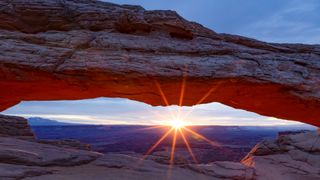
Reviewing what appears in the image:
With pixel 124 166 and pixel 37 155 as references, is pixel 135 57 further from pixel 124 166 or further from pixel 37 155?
pixel 37 155

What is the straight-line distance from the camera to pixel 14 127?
60.2 feet

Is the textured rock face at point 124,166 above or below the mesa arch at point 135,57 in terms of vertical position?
below

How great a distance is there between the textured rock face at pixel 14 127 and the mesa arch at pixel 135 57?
3.71 meters

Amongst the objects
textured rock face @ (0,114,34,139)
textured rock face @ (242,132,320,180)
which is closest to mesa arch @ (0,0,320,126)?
textured rock face @ (0,114,34,139)

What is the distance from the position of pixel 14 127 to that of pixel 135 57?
966cm

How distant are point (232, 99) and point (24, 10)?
10.1m

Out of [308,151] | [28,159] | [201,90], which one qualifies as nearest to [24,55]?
[28,159]

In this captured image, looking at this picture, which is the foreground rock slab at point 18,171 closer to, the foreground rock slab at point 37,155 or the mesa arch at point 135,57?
the foreground rock slab at point 37,155

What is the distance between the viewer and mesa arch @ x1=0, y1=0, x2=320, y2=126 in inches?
502

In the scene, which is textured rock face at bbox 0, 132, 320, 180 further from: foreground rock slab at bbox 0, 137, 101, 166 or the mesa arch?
the mesa arch

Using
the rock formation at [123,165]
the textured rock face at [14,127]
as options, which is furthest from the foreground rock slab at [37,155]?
the textured rock face at [14,127]

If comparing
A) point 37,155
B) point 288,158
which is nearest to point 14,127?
point 37,155

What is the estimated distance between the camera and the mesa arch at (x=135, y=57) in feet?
41.8

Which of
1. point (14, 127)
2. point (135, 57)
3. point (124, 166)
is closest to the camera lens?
point (135, 57)
